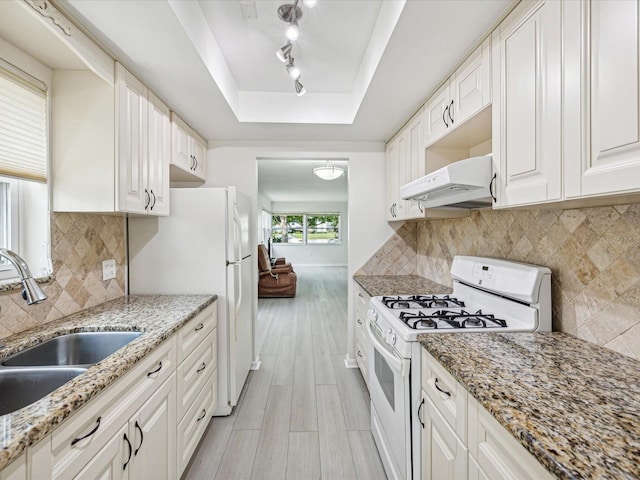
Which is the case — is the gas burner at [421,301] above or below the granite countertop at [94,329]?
above

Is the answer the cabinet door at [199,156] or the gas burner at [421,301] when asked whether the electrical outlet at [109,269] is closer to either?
the cabinet door at [199,156]

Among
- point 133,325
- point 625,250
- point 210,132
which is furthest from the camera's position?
point 210,132

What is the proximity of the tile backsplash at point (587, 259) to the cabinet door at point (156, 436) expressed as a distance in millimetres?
1824

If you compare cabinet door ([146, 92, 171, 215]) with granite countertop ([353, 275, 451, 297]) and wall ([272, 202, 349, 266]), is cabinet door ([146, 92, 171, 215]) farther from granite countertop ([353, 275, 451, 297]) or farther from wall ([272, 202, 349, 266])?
wall ([272, 202, 349, 266])

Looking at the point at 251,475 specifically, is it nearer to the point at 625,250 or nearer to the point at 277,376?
the point at 277,376

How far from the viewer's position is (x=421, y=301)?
1918 millimetres

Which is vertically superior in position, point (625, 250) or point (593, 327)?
point (625, 250)

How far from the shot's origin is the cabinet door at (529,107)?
3.29 feet

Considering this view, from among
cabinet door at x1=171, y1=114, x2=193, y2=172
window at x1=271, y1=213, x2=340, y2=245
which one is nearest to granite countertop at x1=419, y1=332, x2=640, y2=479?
cabinet door at x1=171, y1=114, x2=193, y2=172

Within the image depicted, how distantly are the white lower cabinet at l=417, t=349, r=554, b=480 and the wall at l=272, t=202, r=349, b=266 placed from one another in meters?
9.69

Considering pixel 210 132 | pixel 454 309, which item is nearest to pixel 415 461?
pixel 454 309

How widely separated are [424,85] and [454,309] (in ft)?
4.61

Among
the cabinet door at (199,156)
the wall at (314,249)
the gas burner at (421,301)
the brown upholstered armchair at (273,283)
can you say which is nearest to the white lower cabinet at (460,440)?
the gas burner at (421,301)

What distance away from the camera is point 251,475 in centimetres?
169
